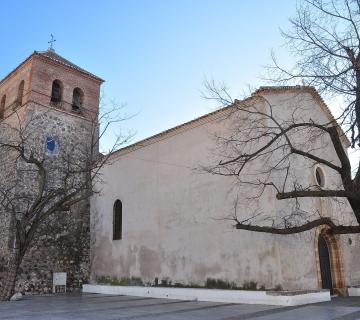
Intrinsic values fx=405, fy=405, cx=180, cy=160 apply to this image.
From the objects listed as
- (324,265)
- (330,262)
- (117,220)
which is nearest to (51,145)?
(117,220)

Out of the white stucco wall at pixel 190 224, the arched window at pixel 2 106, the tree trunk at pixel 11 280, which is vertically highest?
the arched window at pixel 2 106

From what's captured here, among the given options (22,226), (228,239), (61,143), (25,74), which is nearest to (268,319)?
(228,239)

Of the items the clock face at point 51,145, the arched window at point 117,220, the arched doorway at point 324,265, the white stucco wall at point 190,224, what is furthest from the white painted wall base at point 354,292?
the clock face at point 51,145

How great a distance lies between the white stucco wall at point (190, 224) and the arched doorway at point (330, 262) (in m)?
0.58

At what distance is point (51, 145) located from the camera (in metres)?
17.8

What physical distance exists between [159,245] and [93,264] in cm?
445

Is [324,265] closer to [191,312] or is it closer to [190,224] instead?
[190,224]

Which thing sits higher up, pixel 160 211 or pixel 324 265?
pixel 160 211

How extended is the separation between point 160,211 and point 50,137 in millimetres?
6306

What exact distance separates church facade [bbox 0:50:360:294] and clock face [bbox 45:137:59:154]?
44 millimetres

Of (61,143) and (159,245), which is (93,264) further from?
(61,143)

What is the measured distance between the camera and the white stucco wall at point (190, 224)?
11695 millimetres

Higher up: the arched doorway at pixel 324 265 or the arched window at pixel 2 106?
the arched window at pixel 2 106

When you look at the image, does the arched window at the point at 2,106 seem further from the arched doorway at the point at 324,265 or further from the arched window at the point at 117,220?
the arched doorway at the point at 324,265
